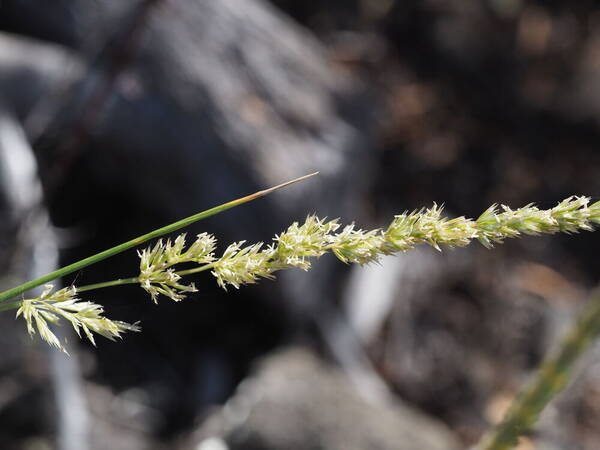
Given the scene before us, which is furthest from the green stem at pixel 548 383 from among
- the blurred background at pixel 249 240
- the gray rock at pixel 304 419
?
the gray rock at pixel 304 419

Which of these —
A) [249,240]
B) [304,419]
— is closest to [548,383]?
[304,419]

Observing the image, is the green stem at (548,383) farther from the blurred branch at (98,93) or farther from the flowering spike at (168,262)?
the blurred branch at (98,93)

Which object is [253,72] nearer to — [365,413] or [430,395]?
[365,413]

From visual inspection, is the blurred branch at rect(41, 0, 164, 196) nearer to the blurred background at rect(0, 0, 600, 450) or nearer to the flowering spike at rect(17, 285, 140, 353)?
the blurred background at rect(0, 0, 600, 450)

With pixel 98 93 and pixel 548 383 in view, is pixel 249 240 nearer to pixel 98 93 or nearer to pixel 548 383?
pixel 98 93

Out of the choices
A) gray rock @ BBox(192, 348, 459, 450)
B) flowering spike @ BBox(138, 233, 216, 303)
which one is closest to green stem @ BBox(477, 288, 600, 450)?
flowering spike @ BBox(138, 233, 216, 303)
